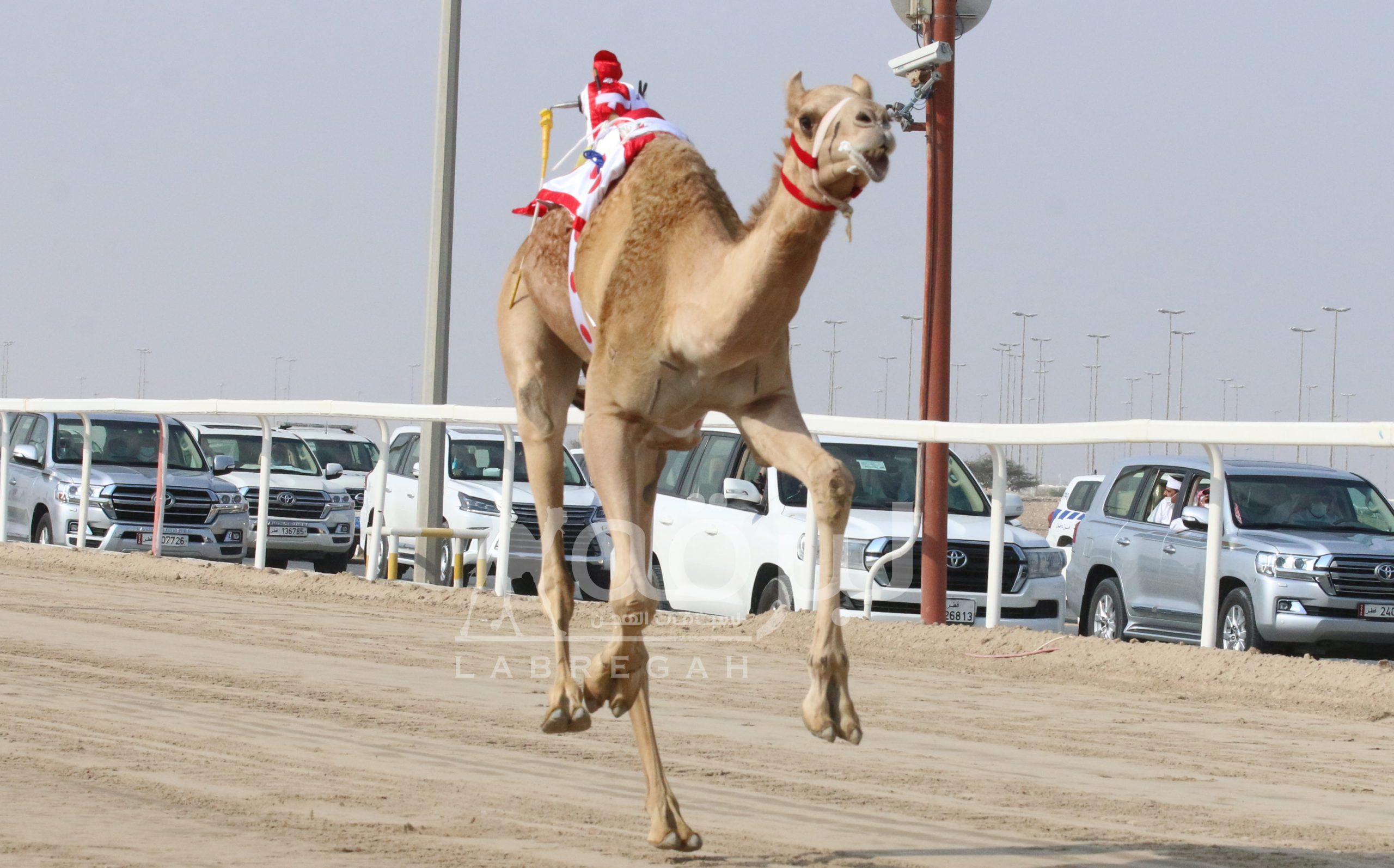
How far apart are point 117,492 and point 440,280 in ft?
19.3

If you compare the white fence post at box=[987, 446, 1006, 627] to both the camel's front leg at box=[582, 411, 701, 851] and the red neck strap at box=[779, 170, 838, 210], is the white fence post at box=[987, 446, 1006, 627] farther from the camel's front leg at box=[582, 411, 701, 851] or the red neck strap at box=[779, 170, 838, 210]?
the red neck strap at box=[779, 170, 838, 210]

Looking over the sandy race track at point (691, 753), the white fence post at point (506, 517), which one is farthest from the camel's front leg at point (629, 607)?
the white fence post at point (506, 517)

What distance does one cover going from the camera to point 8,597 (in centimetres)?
1563

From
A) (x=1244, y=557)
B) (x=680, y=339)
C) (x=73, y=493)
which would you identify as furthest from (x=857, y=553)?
(x=73, y=493)

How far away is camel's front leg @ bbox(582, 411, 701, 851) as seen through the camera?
5.63 m

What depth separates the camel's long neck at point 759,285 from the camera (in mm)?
5055

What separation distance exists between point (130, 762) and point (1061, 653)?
714cm

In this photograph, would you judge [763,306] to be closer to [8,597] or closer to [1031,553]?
[1031,553]

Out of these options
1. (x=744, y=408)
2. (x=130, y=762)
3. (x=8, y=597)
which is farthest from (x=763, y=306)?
(x=8, y=597)

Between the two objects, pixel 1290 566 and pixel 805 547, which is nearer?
pixel 805 547

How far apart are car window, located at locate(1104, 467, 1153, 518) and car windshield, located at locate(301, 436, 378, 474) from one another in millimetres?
14818

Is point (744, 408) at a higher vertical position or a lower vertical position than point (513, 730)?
A: higher

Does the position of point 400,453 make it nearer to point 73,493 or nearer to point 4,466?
point 73,493

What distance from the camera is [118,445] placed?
2309cm
